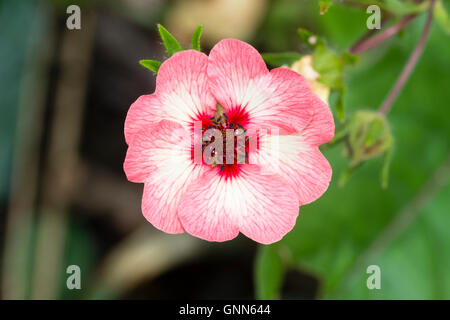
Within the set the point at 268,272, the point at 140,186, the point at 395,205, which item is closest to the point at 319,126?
the point at 268,272

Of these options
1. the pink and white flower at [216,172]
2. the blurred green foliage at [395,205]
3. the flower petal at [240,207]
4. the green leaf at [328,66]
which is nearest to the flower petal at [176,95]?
the pink and white flower at [216,172]

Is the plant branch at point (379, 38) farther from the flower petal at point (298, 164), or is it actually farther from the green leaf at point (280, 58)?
the flower petal at point (298, 164)

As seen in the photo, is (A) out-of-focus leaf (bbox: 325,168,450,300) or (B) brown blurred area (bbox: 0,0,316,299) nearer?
(A) out-of-focus leaf (bbox: 325,168,450,300)

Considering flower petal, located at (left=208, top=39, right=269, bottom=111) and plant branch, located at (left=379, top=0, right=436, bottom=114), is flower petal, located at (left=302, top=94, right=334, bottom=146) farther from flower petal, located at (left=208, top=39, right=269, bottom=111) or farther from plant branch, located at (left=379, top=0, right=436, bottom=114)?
plant branch, located at (left=379, top=0, right=436, bottom=114)

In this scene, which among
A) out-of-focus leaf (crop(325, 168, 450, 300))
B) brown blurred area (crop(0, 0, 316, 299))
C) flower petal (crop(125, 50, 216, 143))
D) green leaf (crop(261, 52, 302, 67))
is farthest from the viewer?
brown blurred area (crop(0, 0, 316, 299))

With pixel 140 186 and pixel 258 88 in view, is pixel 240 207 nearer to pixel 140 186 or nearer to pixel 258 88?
pixel 258 88

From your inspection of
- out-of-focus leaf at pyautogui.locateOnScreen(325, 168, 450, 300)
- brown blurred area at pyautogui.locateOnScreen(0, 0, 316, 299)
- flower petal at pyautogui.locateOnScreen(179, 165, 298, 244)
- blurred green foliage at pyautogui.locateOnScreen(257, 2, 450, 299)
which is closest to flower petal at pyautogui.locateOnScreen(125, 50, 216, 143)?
flower petal at pyautogui.locateOnScreen(179, 165, 298, 244)
